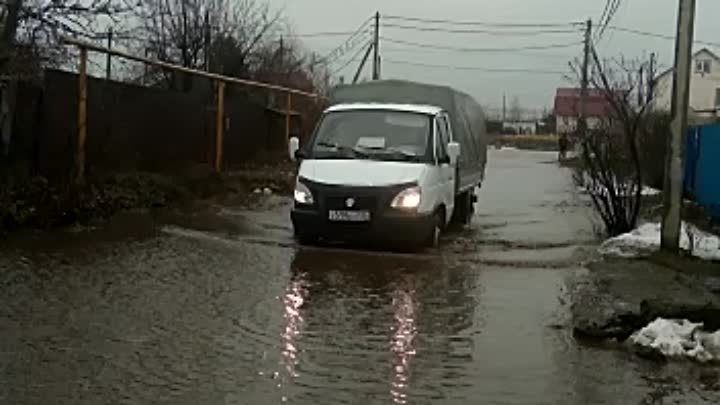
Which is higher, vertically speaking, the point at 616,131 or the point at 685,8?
the point at 685,8

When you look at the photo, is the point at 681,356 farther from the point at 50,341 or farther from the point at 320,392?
the point at 50,341

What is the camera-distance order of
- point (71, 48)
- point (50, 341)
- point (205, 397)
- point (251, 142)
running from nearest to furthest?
point (205, 397)
point (50, 341)
point (71, 48)
point (251, 142)

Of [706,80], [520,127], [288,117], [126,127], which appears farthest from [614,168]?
[520,127]

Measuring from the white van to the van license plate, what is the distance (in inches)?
0.5

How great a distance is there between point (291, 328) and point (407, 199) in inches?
172

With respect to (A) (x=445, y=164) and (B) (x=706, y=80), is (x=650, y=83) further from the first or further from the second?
(B) (x=706, y=80)

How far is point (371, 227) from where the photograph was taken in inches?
468

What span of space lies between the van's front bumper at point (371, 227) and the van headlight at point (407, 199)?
83mm

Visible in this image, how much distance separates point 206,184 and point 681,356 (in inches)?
466

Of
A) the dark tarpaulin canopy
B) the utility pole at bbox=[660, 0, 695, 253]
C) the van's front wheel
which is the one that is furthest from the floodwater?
the dark tarpaulin canopy

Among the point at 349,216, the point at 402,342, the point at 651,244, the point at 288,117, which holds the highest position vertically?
the point at 288,117

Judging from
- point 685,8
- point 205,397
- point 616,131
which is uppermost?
point 685,8

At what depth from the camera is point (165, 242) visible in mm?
12047

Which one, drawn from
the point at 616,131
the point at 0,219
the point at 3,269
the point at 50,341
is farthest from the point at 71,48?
the point at 616,131
